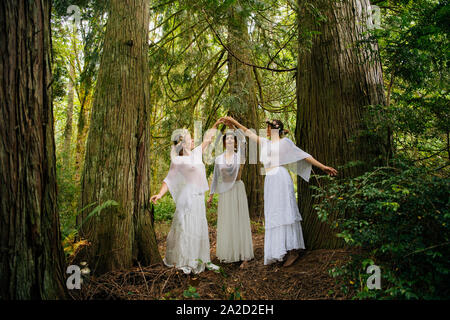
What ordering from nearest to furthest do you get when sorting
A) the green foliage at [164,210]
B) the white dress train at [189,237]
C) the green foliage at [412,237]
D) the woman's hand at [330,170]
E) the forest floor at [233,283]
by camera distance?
the green foliage at [412,237] → the forest floor at [233,283] → the woman's hand at [330,170] → the white dress train at [189,237] → the green foliage at [164,210]

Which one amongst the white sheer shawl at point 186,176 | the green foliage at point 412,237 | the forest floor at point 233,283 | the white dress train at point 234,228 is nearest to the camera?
the green foliage at point 412,237

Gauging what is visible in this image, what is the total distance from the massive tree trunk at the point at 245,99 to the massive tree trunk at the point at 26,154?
3.92 metres

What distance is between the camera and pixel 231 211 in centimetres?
492

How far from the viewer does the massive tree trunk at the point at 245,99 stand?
562 centimetres

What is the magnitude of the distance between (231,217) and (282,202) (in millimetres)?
1142

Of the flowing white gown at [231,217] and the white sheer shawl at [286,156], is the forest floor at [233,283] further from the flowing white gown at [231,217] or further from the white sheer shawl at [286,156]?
the white sheer shawl at [286,156]

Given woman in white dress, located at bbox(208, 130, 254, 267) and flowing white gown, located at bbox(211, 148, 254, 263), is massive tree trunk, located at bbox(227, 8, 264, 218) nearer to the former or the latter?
woman in white dress, located at bbox(208, 130, 254, 267)

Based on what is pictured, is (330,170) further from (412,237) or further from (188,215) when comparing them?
(188,215)

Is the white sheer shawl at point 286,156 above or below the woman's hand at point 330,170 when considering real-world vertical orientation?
above

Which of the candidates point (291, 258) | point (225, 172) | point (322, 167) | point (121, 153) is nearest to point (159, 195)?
point (121, 153)

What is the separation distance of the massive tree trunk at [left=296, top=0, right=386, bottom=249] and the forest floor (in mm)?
424

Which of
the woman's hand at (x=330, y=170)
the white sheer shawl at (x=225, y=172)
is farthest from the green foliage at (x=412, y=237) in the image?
the white sheer shawl at (x=225, y=172)

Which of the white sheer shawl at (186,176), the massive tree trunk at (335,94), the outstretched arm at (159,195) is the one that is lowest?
the outstretched arm at (159,195)
